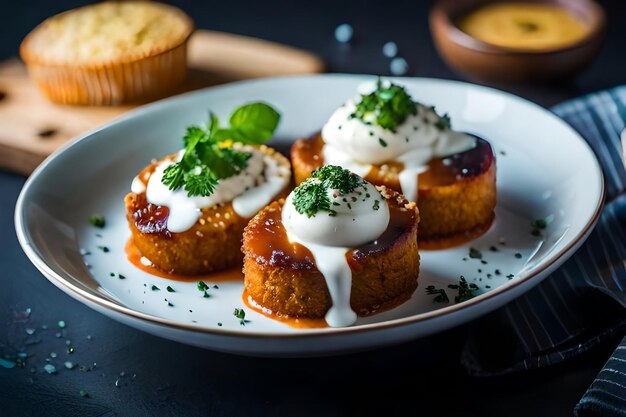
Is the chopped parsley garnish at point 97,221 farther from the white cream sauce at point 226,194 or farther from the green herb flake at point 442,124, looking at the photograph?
the green herb flake at point 442,124

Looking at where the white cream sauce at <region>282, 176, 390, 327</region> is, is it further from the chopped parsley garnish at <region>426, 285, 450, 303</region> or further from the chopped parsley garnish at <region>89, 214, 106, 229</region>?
the chopped parsley garnish at <region>89, 214, 106, 229</region>

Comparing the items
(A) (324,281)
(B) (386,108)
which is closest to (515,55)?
(B) (386,108)

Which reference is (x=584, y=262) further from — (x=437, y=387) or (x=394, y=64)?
(x=394, y=64)

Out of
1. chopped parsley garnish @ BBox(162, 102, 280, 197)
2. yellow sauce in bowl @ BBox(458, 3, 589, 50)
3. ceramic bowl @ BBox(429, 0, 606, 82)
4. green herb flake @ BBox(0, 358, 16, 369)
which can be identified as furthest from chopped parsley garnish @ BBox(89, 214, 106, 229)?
yellow sauce in bowl @ BBox(458, 3, 589, 50)

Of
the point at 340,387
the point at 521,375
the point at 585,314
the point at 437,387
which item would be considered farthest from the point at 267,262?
the point at 585,314

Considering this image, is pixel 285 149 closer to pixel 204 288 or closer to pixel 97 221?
pixel 97 221
